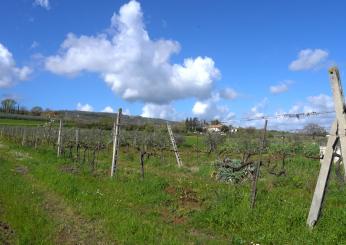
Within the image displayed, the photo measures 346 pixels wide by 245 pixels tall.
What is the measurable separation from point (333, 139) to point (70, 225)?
215 inches

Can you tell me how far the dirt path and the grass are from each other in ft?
0.11

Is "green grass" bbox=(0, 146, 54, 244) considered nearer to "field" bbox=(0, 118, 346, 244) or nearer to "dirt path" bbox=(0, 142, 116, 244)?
"field" bbox=(0, 118, 346, 244)

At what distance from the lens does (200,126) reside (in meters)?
25.9

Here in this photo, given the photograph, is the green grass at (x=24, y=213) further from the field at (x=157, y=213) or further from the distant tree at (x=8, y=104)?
the distant tree at (x=8, y=104)

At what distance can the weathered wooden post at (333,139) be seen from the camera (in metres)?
7.94

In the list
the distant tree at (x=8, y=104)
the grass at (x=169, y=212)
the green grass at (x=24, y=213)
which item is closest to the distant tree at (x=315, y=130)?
the grass at (x=169, y=212)

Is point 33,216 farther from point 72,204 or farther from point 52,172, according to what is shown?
point 52,172

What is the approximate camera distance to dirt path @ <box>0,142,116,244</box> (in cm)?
877

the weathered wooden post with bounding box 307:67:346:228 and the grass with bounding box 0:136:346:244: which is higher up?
the weathered wooden post with bounding box 307:67:346:228

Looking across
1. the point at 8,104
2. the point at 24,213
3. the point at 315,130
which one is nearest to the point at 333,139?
the point at 24,213

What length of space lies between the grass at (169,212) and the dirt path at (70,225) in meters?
0.03

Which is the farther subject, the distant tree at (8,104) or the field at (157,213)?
the distant tree at (8,104)

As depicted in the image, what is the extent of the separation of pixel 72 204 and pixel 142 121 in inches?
568

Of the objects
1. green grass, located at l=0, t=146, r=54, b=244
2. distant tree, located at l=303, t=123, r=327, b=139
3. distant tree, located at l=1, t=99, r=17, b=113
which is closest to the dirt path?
green grass, located at l=0, t=146, r=54, b=244
